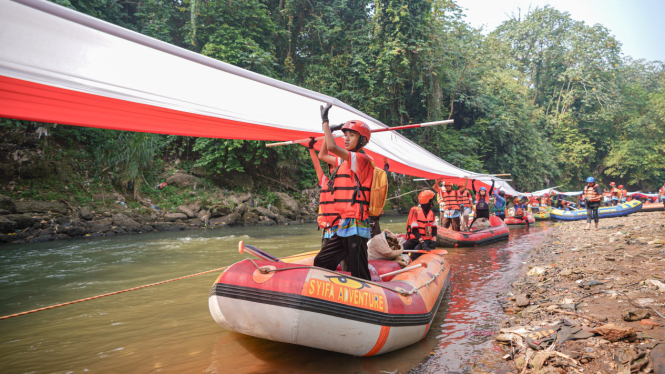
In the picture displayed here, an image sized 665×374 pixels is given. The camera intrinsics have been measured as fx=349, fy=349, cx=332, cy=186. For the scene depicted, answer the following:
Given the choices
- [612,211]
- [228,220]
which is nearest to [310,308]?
[228,220]

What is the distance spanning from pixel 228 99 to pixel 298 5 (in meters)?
18.6

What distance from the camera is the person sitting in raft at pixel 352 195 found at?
3029 mm

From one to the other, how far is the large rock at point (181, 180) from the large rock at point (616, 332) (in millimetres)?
14373

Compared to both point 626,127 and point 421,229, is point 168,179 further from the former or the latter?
point 626,127

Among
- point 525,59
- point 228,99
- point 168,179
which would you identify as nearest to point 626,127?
point 525,59

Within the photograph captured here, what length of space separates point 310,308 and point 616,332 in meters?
2.10

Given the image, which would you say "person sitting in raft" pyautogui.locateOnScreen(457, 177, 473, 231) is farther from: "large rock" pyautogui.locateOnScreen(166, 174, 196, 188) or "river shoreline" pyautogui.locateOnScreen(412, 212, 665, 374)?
"large rock" pyautogui.locateOnScreen(166, 174, 196, 188)

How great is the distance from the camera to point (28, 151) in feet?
35.8

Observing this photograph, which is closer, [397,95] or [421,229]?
[421,229]

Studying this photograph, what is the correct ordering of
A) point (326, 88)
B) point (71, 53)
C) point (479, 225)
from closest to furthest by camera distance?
point (71, 53) → point (479, 225) → point (326, 88)

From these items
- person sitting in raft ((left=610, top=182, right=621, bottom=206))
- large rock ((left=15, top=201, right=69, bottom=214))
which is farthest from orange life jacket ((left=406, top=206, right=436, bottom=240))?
person sitting in raft ((left=610, top=182, right=621, bottom=206))

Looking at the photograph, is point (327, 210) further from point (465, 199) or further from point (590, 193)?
point (590, 193)

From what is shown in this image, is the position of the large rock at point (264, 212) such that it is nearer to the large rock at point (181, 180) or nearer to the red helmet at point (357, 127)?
the large rock at point (181, 180)

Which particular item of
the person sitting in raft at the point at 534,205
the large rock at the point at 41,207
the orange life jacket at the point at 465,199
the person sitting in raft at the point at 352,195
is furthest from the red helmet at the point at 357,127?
the person sitting in raft at the point at 534,205
